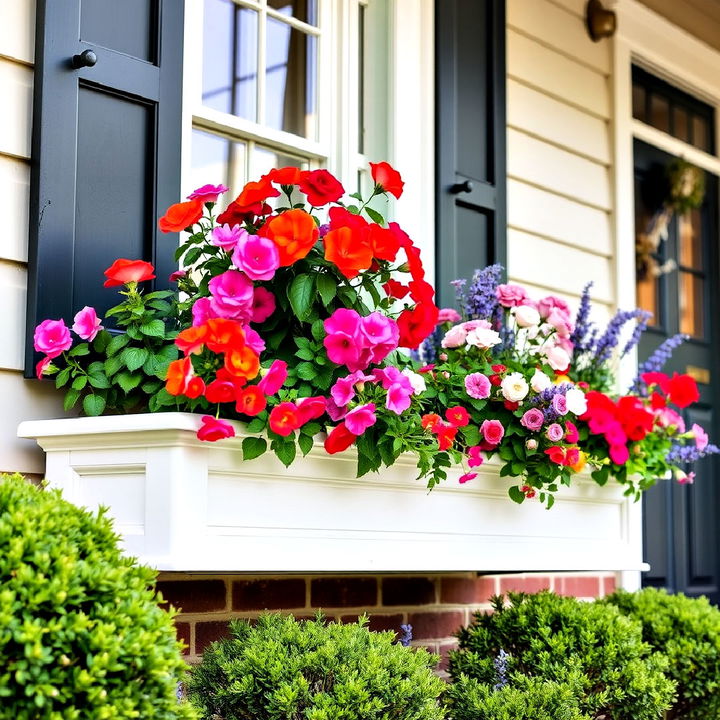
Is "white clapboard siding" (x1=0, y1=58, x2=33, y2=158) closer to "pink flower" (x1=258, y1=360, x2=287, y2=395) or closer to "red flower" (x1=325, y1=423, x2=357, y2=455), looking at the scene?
"pink flower" (x1=258, y1=360, x2=287, y2=395)

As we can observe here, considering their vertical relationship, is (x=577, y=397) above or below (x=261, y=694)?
above

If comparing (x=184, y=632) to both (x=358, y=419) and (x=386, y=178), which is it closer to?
(x=358, y=419)

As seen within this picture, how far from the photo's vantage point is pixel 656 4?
517 cm

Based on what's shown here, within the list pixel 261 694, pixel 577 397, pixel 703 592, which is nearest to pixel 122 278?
pixel 261 694

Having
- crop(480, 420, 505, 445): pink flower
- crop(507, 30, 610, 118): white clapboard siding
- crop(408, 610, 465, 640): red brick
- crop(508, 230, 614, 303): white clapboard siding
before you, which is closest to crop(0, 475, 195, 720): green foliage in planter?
crop(480, 420, 505, 445): pink flower

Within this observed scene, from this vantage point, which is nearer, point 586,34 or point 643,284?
point 586,34

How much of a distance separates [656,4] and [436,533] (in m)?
3.10

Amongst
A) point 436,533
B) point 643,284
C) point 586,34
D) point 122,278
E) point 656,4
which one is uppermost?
point 656,4

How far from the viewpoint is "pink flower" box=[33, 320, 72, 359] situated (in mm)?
2598

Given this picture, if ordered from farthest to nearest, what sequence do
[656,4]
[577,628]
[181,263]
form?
1. [656,4]
2. [577,628]
3. [181,263]

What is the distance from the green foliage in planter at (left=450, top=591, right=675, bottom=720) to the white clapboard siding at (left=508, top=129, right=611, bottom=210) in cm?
164

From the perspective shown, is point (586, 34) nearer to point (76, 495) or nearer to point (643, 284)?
point (643, 284)

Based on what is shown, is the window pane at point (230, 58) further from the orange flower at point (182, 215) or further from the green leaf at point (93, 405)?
the green leaf at point (93, 405)

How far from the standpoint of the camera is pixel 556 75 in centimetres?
453
